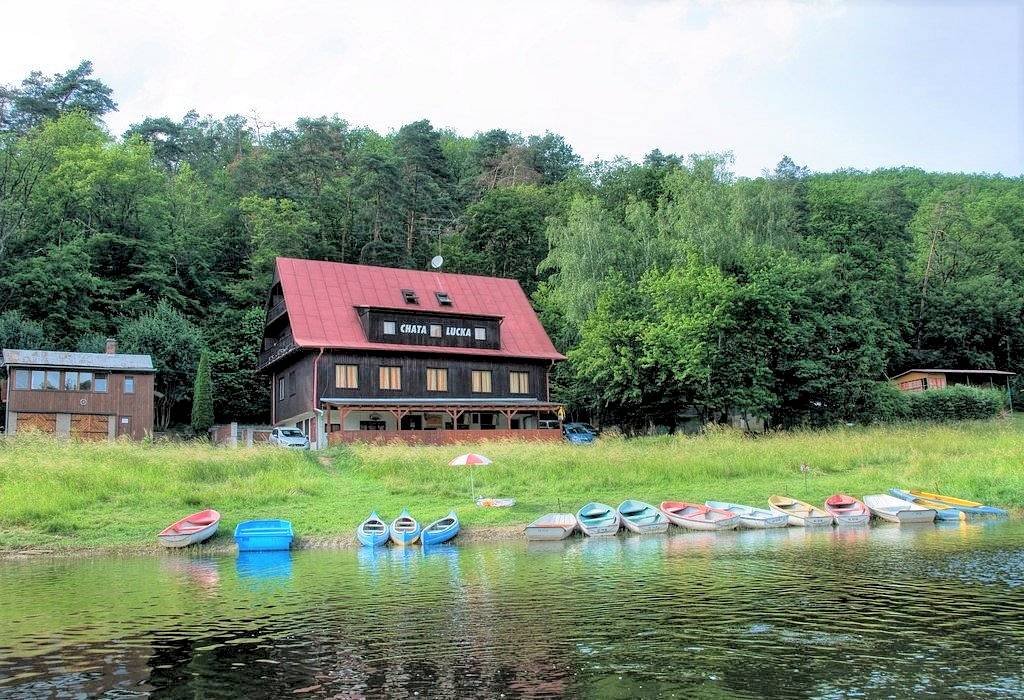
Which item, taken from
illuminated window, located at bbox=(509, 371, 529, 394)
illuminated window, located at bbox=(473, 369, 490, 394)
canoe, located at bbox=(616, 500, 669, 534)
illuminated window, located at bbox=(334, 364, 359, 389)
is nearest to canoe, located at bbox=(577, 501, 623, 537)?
canoe, located at bbox=(616, 500, 669, 534)

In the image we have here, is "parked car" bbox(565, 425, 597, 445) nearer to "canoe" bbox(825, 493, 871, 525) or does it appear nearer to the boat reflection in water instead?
"canoe" bbox(825, 493, 871, 525)

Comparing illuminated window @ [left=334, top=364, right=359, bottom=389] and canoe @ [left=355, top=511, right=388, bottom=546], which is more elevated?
illuminated window @ [left=334, top=364, right=359, bottom=389]

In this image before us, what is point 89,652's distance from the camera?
13.5 m

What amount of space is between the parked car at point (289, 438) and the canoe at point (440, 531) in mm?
18250

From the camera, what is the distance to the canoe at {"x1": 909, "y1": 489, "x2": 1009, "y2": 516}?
28.3 m

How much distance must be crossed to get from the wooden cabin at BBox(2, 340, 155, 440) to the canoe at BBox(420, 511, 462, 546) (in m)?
26.9

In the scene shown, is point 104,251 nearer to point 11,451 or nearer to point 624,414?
point 11,451

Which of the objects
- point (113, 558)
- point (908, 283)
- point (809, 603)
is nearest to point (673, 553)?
point (809, 603)

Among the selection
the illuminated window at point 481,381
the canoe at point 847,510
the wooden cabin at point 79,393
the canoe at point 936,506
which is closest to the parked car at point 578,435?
the illuminated window at point 481,381

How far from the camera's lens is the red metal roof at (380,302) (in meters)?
48.4

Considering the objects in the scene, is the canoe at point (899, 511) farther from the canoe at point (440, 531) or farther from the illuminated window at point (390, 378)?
the illuminated window at point (390, 378)

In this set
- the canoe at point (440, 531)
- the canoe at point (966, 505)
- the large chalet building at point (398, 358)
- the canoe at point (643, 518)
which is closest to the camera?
the canoe at point (440, 531)

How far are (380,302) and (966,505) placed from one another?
3372 cm

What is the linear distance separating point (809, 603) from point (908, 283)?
71730 millimetres
